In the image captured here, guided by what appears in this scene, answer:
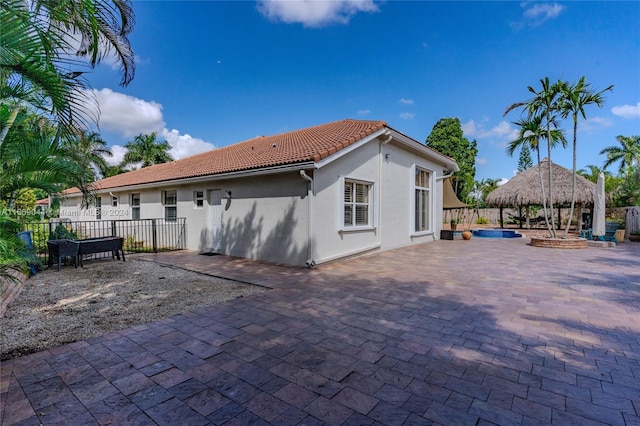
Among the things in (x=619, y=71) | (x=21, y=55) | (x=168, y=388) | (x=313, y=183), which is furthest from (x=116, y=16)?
(x=619, y=71)

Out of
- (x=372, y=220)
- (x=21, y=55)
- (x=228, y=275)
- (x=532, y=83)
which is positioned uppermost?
(x=532, y=83)

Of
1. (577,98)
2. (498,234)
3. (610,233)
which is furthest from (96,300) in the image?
(610,233)

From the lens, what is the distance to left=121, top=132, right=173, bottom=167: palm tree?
112ft

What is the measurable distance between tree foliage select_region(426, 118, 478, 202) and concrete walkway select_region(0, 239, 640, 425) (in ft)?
104

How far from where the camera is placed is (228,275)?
26.6 ft

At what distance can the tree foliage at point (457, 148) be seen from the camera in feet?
117

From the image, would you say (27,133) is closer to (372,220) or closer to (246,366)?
(246,366)

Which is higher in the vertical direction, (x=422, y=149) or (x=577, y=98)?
(x=577, y=98)

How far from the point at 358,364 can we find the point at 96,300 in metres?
5.48

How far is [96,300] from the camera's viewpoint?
5.97m

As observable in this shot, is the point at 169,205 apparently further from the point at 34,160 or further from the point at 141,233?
the point at 34,160

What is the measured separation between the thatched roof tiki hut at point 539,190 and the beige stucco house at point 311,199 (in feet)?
37.0

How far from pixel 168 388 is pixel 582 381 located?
4118mm

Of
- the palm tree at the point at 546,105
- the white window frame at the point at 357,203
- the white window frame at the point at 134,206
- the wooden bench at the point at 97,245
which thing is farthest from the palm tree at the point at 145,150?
the palm tree at the point at 546,105
